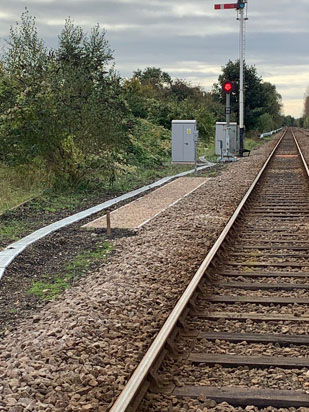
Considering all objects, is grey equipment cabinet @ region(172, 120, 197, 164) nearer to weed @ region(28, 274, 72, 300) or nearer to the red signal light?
the red signal light

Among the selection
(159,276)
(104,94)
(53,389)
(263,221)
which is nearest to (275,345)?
(53,389)

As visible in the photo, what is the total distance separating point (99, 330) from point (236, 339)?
4.09 ft

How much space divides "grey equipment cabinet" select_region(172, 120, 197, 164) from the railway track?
17222mm

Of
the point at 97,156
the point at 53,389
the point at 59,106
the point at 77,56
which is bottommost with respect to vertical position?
the point at 53,389

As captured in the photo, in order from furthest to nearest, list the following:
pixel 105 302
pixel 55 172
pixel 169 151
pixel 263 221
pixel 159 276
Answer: pixel 169 151, pixel 55 172, pixel 263 221, pixel 159 276, pixel 105 302

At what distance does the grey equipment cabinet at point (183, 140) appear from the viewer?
2664 centimetres

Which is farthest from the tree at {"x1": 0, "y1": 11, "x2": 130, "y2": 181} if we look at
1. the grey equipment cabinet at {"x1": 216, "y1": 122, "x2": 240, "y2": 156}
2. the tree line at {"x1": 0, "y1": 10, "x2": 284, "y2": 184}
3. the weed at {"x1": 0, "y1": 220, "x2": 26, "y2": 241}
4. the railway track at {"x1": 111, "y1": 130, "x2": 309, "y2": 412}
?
the grey equipment cabinet at {"x1": 216, "y1": 122, "x2": 240, "y2": 156}

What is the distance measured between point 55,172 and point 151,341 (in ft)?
39.2

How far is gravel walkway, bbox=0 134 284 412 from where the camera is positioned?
449 centimetres

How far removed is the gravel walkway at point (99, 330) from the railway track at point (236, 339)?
0.25m

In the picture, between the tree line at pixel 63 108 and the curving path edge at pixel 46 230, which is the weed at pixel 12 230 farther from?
the tree line at pixel 63 108

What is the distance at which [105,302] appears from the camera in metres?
6.65

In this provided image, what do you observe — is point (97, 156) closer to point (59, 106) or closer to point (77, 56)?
point (59, 106)

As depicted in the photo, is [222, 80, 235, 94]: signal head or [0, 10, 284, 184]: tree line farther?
[222, 80, 235, 94]: signal head
